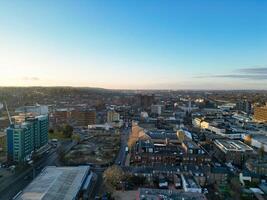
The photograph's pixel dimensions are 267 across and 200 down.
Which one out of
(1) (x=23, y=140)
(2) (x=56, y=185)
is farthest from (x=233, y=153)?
(1) (x=23, y=140)

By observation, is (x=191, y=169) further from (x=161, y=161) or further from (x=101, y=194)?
(x=101, y=194)

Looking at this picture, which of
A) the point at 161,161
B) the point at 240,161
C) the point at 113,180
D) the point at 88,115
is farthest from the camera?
the point at 88,115

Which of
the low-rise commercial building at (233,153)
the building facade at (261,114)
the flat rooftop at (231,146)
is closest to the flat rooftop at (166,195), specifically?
the low-rise commercial building at (233,153)

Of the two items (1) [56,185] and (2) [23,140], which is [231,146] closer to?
(1) [56,185]

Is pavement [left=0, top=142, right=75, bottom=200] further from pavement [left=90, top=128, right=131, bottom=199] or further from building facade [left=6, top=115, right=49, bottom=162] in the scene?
pavement [left=90, top=128, right=131, bottom=199]

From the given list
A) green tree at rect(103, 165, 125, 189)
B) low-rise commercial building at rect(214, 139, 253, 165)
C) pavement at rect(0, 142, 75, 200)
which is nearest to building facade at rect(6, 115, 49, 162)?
pavement at rect(0, 142, 75, 200)

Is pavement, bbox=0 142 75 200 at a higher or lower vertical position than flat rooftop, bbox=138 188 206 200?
lower

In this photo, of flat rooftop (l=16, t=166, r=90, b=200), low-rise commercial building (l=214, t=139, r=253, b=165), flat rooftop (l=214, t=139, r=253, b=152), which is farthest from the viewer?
flat rooftop (l=214, t=139, r=253, b=152)

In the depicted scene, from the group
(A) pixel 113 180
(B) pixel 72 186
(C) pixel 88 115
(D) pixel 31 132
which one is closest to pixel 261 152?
(A) pixel 113 180
